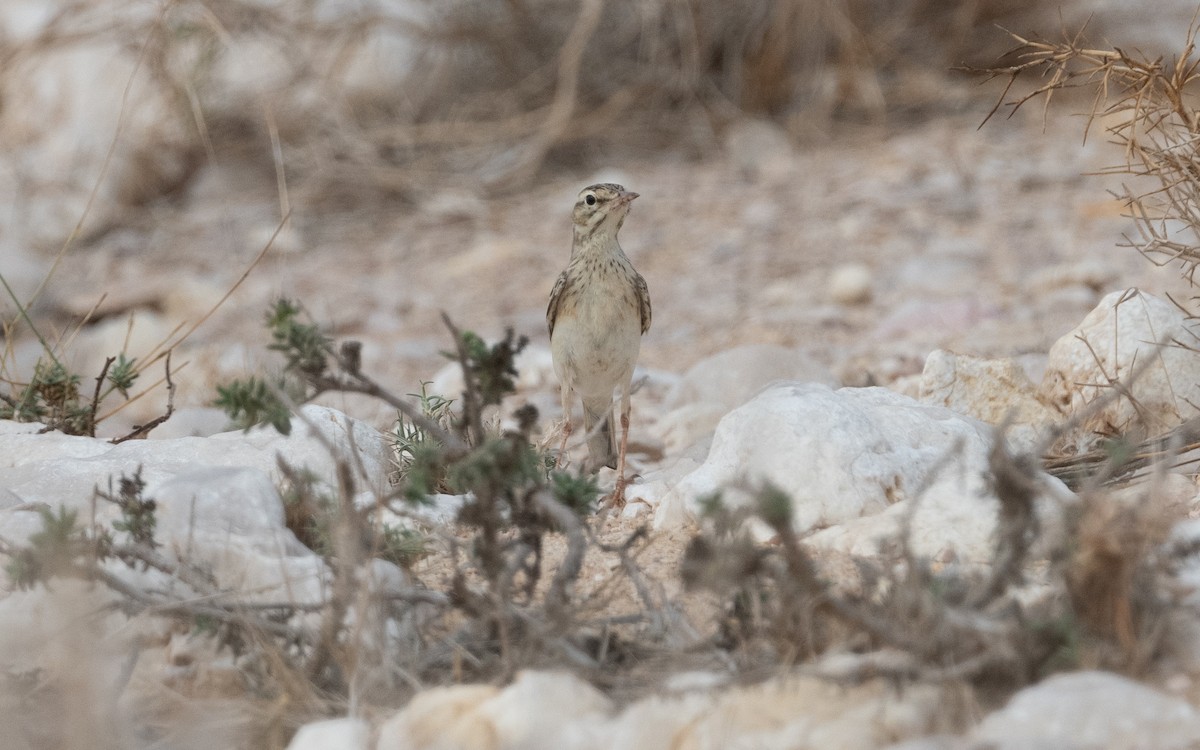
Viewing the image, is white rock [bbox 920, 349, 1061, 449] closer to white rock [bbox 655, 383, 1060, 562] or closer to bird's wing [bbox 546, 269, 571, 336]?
white rock [bbox 655, 383, 1060, 562]

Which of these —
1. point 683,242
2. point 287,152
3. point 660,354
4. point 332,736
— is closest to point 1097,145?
point 683,242

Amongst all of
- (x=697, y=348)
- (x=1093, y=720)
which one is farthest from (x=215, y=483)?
(x=697, y=348)

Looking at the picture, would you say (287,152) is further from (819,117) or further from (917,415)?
(917,415)

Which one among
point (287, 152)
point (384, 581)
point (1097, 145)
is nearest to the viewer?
point (384, 581)

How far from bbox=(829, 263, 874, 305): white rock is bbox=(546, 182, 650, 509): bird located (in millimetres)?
2286

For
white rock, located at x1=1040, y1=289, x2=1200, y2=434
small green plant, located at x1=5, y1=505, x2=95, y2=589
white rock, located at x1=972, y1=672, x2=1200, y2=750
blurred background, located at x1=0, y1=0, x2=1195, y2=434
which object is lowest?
white rock, located at x1=972, y1=672, x2=1200, y2=750

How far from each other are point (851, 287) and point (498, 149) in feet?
12.5

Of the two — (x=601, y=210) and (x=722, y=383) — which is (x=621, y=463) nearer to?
(x=722, y=383)

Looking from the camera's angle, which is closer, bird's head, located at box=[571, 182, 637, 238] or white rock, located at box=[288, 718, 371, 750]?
white rock, located at box=[288, 718, 371, 750]

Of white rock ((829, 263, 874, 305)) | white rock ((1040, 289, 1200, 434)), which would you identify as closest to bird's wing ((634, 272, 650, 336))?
white rock ((1040, 289, 1200, 434))

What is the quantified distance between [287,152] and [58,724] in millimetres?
8064

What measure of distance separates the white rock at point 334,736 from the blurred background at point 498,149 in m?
5.56

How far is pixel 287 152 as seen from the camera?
33.8 ft

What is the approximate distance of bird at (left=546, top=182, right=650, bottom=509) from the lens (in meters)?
5.35
